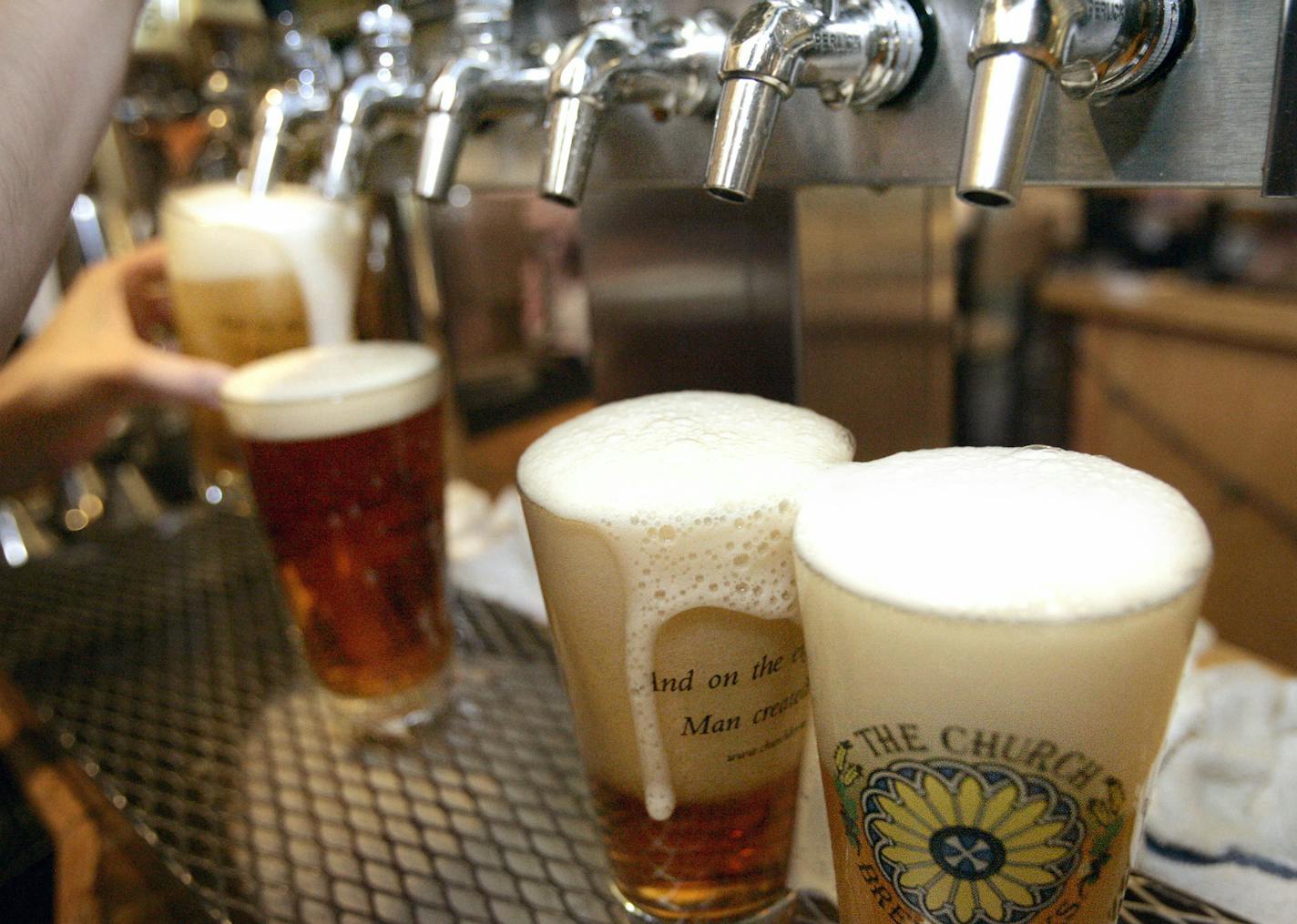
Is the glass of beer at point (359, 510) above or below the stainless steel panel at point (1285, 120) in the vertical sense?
below

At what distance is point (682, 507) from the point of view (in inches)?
17.6

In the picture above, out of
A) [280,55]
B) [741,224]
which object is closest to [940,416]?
[741,224]

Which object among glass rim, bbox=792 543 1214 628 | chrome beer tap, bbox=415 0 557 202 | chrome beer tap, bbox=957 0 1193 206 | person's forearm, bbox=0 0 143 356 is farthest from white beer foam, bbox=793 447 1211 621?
person's forearm, bbox=0 0 143 356

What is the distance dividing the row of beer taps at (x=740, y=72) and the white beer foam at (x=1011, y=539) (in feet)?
0.41

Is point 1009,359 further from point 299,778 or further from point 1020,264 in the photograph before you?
point 299,778

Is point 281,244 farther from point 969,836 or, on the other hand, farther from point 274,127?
point 969,836

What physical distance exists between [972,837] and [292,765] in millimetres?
605

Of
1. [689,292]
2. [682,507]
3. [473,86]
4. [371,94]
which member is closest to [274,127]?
[371,94]

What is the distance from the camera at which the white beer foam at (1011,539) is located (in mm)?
346

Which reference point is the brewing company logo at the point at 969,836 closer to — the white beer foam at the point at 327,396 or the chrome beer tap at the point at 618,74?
the chrome beer tap at the point at 618,74

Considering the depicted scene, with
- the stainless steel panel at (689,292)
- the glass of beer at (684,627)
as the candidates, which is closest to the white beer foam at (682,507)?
the glass of beer at (684,627)

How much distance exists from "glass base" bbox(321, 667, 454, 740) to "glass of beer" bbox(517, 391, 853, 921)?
0.28 m

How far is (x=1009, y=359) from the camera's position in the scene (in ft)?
11.0

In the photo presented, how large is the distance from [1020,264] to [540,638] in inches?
112
